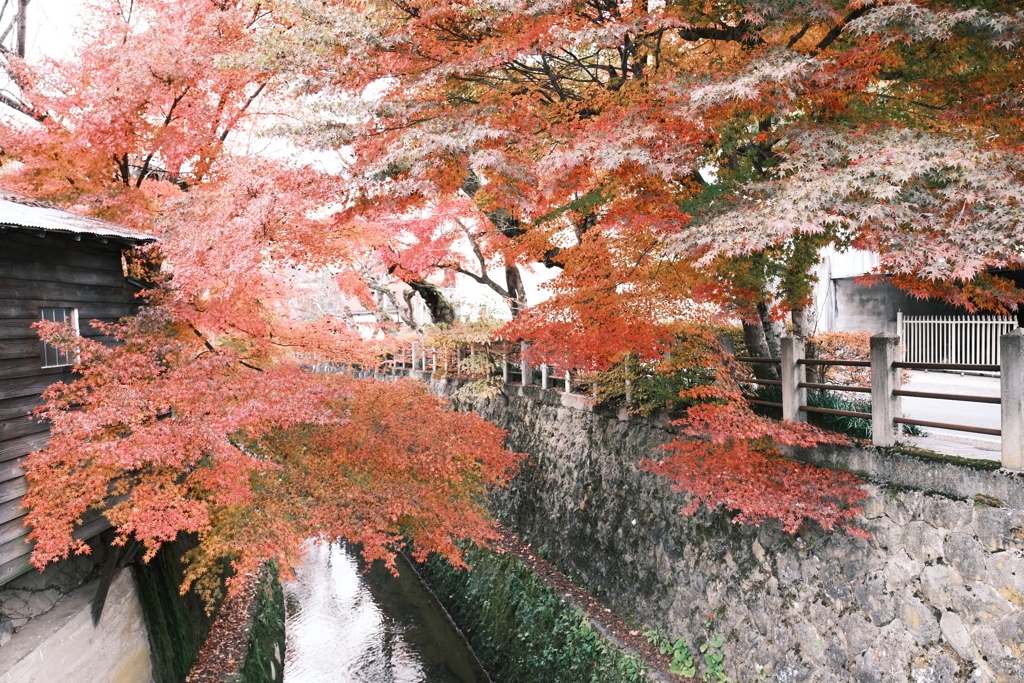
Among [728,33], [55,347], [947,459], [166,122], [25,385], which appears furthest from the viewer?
[166,122]

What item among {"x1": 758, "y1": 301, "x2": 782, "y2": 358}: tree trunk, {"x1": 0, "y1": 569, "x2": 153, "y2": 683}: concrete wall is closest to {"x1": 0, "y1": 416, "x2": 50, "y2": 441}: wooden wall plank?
{"x1": 0, "y1": 569, "x2": 153, "y2": 683}: concrete wall

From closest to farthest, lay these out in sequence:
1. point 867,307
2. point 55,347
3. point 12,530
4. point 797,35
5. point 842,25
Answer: point 12,530 → point 842,25 → point 55,347 → point 797,35 → point 867,307

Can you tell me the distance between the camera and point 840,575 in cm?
765

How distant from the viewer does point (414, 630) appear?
1415 centimetres

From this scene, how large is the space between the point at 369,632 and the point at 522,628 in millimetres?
4378

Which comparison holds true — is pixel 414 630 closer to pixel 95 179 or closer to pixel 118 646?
pixel 118 646

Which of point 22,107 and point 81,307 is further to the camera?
point 22,107

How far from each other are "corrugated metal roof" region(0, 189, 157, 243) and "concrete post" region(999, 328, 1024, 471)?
10475 millimetres

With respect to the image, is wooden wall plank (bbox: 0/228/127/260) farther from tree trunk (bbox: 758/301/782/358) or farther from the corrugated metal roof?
tree trunk (bbox: 758/301/782/358)

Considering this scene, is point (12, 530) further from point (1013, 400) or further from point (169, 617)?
point (1013, 400)

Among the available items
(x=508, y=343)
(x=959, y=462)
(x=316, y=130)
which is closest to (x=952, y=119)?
(x=959, y=462)

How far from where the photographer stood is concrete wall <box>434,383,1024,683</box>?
20.8 feet

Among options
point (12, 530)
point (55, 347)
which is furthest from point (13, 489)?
point (55, 347)

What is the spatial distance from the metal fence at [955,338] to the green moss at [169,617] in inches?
712
